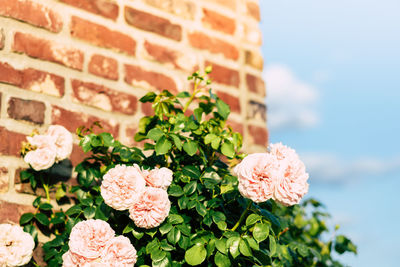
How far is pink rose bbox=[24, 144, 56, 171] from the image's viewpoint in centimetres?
162

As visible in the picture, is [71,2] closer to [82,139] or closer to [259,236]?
[82,139]

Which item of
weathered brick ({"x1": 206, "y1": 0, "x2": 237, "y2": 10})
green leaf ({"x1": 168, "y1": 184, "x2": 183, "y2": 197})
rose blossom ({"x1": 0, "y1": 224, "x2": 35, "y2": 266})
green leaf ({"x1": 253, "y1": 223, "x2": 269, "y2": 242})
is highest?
weathered brick ({"x1": 206, "y1": 0, "x2": 237, "y2": 10})

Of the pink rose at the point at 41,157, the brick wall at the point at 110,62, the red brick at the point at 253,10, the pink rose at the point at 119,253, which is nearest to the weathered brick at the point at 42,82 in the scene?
the brick wall at the point at 110,62

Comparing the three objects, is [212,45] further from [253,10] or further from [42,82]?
[42,82]

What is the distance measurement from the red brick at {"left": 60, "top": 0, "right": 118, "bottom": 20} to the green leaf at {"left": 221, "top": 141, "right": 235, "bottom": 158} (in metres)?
0.72

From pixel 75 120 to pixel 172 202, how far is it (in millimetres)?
505

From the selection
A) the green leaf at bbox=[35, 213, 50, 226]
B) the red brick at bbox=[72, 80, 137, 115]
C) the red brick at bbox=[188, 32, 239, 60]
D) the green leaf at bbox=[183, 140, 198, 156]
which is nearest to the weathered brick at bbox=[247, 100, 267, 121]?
the red brick at bbox=[188, 32, 239, 60]

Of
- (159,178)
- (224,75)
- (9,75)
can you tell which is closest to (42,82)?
(9,75)

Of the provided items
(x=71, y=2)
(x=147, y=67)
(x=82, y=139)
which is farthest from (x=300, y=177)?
(x=71, y=2)

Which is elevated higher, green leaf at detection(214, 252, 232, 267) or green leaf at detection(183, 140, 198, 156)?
green leaf at detection(183, 140, 198, 156)

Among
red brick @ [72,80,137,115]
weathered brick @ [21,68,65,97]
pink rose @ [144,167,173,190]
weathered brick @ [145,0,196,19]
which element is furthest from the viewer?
weathered brick @ [145,0,196,19]

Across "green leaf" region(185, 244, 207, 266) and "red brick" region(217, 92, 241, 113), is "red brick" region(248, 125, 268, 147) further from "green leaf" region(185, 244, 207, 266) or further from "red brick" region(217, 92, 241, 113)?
"green leaf" region(185, 244, 207, 266)

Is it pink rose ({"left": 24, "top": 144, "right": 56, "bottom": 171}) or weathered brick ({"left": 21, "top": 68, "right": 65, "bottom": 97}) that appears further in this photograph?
weathered brick ({"left": 21, "top": 68, "right": 65, "bottom": 97})

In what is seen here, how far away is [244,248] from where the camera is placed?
142 centimetres
